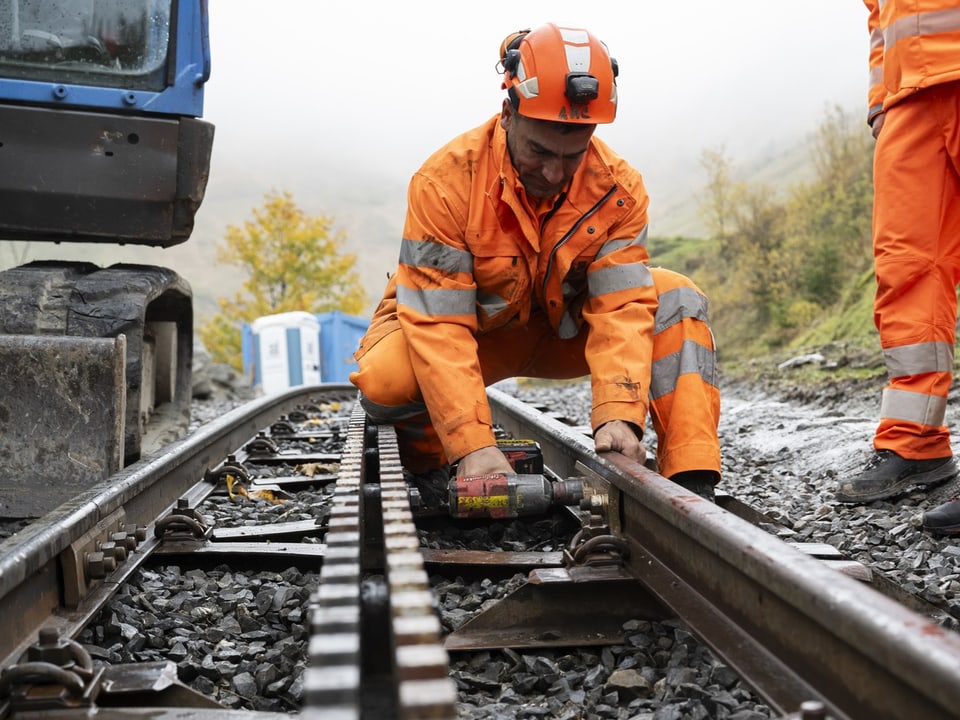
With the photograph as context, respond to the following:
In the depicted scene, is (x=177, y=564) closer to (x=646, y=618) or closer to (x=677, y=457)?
(x=646, y=618)

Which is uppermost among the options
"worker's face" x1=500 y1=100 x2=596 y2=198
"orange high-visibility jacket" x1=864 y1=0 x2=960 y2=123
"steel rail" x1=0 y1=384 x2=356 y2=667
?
"orange high-visibility jacket" x1=864 y1=0 x2=960 y2=123

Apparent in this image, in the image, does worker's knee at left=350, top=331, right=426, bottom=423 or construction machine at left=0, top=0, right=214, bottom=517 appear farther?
construction machine at left=0, top=0, right=214, bottom=517

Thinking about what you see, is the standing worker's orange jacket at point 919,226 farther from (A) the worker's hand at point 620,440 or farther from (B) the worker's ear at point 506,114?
(B) the worker's ear at point 506,114

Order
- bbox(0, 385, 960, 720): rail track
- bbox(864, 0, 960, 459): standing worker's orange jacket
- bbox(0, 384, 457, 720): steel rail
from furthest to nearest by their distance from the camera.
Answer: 1. bbox(864, 0, 960, 459): standing worker's orange jacket
2. bbox(0, 385, 960, 720): rail track
3. bbox(0, 384, 457, 720): steel rail

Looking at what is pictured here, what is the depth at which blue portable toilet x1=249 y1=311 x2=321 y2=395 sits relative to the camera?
1828cm

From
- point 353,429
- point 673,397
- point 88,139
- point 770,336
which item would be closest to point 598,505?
point 673,397

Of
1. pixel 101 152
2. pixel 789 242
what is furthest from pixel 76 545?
pixel 789 242

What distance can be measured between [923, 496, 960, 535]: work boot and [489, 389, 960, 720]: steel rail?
0.99 meters

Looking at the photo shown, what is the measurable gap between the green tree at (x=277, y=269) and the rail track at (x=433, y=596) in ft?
106

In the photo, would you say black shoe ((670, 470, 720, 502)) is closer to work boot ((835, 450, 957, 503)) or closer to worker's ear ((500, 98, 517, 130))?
work boot ((835, 450, 957, 503))

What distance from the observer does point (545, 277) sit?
3.15m

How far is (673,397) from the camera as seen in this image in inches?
118

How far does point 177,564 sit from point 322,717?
1.77 m

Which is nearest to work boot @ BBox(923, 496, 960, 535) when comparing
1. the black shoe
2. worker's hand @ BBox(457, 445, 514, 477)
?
the black shoe
